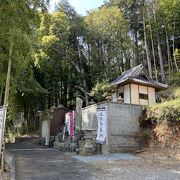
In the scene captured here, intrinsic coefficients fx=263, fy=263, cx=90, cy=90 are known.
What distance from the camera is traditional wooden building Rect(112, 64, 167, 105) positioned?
1521 cm

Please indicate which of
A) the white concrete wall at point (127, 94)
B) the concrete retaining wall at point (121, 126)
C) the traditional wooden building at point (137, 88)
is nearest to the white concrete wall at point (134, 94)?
the traditional wooden building at point (137, 88)

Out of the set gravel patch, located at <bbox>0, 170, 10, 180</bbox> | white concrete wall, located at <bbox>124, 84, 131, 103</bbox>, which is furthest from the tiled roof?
gravel patch, located at <bbox>0, 170, 10, 180</bbox>

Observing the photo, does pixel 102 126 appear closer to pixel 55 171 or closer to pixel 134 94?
pixel 55 171

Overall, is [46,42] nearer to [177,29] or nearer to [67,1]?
[67,1]

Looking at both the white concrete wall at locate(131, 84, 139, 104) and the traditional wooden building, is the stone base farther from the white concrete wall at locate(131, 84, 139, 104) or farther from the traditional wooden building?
the white concrete wall at locate(131, 84, 139, 104)

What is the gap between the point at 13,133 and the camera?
23.5 metres

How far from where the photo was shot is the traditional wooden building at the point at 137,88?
599 inches

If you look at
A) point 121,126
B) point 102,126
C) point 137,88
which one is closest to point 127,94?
point 137,88

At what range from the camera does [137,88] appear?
1556cm

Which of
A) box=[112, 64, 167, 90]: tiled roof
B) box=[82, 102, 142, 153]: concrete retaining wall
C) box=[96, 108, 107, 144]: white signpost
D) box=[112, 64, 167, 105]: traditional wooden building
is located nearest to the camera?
box=[96, 108, 107, 144]: white signpost

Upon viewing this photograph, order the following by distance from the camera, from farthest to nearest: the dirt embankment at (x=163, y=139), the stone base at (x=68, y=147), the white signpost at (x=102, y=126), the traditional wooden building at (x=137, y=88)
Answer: the traditional wooden building at (x=137, y=88), the stone base at (x=68, y=147), the white signpost at (x=102, y=126), the dirt embankment at (x=163, y=139)

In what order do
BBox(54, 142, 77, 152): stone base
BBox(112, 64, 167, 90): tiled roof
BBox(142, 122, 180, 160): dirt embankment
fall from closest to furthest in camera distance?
BBox(142, 122, 180, 160): dirt embankment < BBox(54, 142, 77, 152): stone base < BBox(112, 64, 167, 90): tiled roof

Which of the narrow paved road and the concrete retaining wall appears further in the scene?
the concrete retaining wall

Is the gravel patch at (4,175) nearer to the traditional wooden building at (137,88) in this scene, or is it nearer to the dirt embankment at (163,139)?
the dirt embankment at (163,139)
